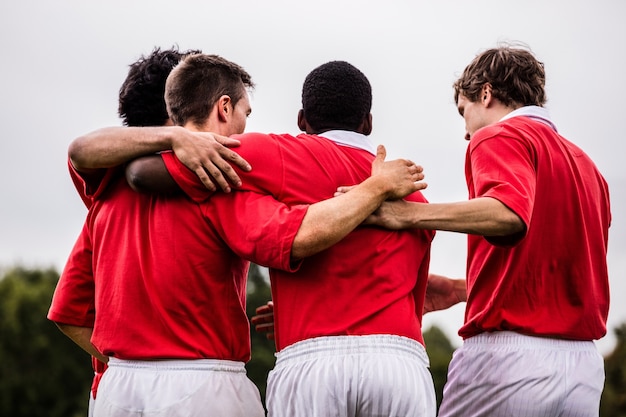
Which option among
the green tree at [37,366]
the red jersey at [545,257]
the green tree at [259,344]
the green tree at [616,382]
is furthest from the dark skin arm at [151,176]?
the green tree at [616,382]

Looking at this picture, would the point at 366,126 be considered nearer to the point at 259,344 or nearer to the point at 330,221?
the point at 330,221

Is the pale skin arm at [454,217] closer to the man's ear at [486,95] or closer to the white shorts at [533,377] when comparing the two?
the white shorts at [533,377]

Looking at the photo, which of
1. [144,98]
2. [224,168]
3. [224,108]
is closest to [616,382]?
[144,98]

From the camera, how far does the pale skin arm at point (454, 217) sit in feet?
17.1

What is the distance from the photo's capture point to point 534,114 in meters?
6.06

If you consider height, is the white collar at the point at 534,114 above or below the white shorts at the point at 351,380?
above

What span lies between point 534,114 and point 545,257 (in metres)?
0.98

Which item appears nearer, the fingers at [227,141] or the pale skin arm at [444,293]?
the fingers at [227,141]

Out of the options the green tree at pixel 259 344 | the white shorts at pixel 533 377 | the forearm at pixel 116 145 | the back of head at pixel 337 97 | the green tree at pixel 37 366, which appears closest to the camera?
the forearm at pixel 116 145

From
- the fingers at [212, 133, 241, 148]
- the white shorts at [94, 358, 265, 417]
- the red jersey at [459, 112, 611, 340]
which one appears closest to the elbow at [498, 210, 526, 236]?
the red jersey at [459, 112, 611, 340]

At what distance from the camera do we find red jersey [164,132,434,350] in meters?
5.11

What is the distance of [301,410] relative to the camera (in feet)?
16.4

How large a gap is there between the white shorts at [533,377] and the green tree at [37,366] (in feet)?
148

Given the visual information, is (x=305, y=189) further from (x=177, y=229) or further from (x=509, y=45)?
(x=509, y=45)
